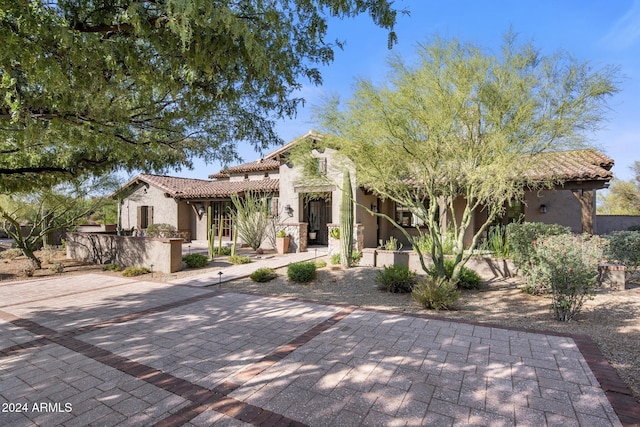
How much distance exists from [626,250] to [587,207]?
110 inches

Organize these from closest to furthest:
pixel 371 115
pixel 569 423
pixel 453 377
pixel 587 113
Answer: pixel 569 423 < pixel 453 377 < pixel 587 113 < pixel 371 115

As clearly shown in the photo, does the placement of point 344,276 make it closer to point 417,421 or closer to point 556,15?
point 417,421

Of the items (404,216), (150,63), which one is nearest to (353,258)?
(404,216)

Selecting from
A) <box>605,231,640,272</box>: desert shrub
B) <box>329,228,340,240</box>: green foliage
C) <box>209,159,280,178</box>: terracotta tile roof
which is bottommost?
<box>605,231,640,272</box>: desert shrub

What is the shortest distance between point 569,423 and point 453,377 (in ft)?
3.96

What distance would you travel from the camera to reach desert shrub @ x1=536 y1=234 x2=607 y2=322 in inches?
254

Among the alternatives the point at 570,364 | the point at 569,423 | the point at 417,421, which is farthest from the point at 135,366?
the point at 570,364

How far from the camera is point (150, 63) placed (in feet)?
16.0

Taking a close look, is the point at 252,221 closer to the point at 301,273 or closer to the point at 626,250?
the point at 301,273

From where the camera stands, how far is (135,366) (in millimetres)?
4520

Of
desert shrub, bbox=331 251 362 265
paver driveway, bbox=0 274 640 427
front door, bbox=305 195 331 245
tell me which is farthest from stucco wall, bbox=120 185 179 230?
paver driveway, bbox=0 274 640 427

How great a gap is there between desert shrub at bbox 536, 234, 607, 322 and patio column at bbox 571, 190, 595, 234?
7067 millimetres

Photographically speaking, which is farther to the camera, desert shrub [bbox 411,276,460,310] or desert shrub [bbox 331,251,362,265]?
desert shrub [bbox 331,251,362,265]

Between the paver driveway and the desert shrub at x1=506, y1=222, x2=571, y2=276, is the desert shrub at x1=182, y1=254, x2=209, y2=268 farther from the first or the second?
the desert shrub at x1=506, y1=222, x2=571, y2=276
